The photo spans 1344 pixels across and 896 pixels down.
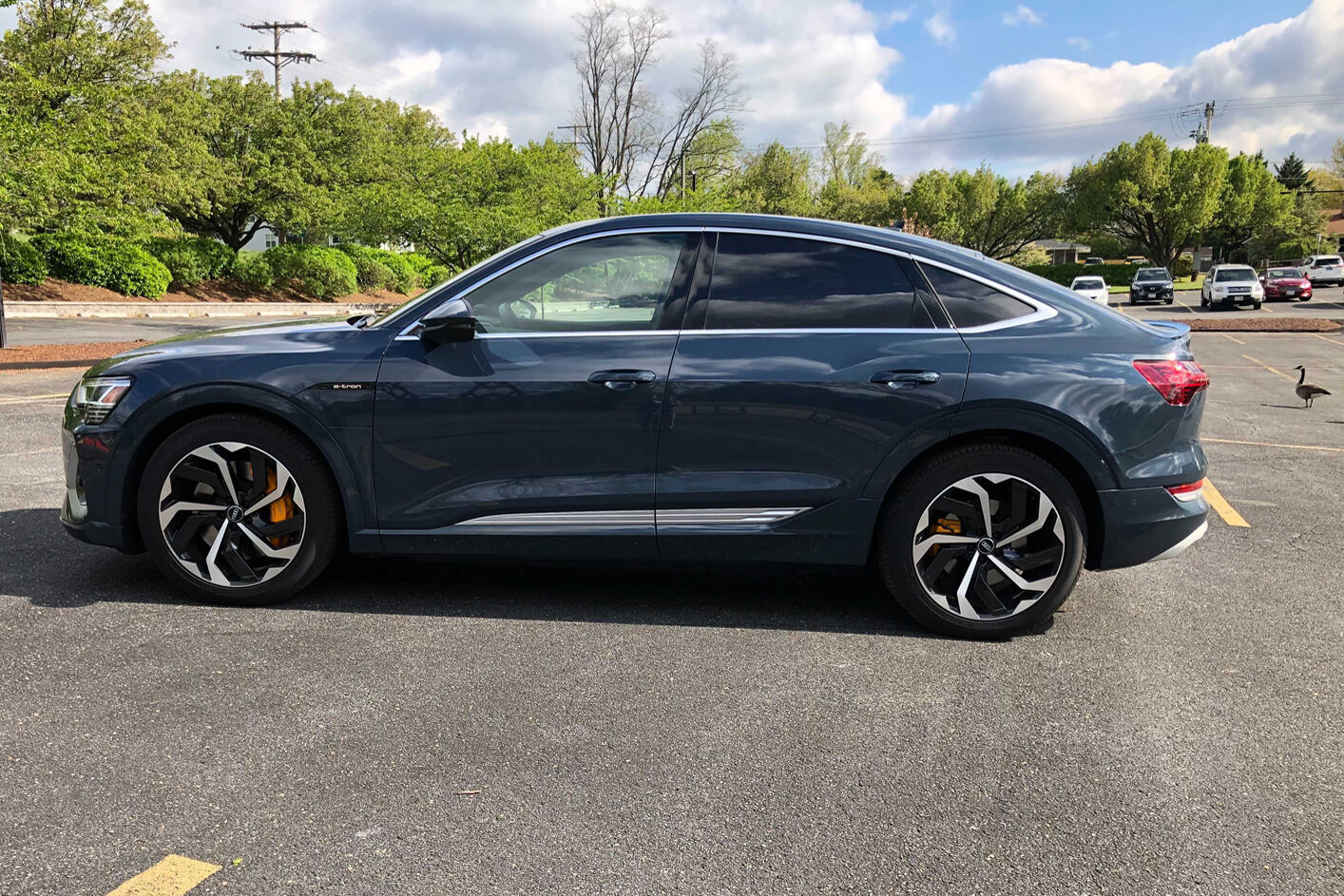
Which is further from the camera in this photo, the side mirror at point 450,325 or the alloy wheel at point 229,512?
the alloy wheel at point 229,512

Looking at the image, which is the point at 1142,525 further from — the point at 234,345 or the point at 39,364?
the point at 39,364

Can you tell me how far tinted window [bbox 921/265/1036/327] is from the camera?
13.6ft

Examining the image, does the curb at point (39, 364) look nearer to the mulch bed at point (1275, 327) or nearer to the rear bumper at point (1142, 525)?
the rear bumper at point (1142, 525)

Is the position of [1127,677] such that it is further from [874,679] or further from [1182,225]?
[1182,225]

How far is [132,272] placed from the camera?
30.6 meters

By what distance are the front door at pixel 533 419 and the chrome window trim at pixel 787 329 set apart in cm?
2

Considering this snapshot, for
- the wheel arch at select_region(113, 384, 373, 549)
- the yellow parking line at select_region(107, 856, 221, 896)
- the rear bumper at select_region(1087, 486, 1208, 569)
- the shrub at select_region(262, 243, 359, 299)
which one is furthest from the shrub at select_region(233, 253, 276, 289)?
the yellow parking line at select_region(107, 856, 221, 896)

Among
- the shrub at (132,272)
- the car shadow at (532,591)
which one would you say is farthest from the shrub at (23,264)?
the car shadow at (532,591)

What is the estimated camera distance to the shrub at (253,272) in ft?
120

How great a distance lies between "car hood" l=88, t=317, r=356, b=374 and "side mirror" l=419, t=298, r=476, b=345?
0.39 m

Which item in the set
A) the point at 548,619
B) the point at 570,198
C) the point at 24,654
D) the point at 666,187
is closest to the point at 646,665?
the point at 548,619

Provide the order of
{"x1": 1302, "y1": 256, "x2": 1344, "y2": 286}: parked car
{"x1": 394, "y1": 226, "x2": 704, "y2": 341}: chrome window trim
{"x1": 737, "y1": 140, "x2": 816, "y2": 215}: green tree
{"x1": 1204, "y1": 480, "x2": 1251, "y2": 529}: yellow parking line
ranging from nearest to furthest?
{"x1": 394, "y1": 226, "x2": 704, "y2": 341}: chrome window trim
{"x1": 1204, "y1": 480, "x2": 1251, "y2": 529}: yellow parking line
{"x1": 1302, "y1": 256, "x2": 1344, "y2": 286}: parked car
{"x1": 737, "y1": 140, "x2": 816, "y2": 215}: green tree

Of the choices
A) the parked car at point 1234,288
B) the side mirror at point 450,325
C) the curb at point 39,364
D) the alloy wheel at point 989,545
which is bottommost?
the alloy wheel at point 989,545

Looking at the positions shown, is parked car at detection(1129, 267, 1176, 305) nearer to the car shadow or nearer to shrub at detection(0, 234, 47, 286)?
shrub at detection(0, 234, 47, 286)
